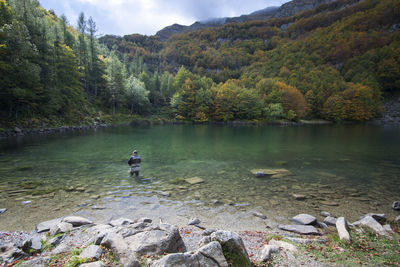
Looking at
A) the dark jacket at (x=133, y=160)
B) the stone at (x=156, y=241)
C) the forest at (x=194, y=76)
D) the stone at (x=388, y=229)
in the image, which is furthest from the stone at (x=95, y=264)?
the forest at (x=194, y=76)

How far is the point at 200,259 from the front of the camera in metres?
3.97

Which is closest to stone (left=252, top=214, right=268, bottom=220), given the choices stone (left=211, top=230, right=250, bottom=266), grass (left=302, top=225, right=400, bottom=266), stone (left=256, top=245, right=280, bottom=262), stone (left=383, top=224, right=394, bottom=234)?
grass (left=302, top=225, right=400, bottom=266)

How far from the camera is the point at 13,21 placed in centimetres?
3334

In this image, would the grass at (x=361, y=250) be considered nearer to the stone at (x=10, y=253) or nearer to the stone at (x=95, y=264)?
the stone at (x=95, y=264)

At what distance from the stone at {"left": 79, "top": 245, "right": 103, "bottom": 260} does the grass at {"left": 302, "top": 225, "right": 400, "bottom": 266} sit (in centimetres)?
532

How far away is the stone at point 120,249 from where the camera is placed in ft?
13.6

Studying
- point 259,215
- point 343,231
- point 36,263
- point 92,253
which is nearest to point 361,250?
point 343,231

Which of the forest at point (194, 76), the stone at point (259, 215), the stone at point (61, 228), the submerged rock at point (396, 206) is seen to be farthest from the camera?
the forest at point (194, 76)

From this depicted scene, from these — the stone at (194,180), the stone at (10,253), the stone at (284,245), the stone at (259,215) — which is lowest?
the stone at (194,180)

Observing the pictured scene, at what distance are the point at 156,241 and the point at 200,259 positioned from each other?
4.22 feet

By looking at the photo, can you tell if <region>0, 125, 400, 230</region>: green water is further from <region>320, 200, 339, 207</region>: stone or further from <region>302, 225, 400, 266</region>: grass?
<region>302, 225, 400, 266</region>: grass

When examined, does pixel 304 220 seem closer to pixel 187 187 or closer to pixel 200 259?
pixel 200 259

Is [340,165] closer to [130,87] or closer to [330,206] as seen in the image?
[330,206]

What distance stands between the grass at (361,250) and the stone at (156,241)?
11.9 ft
